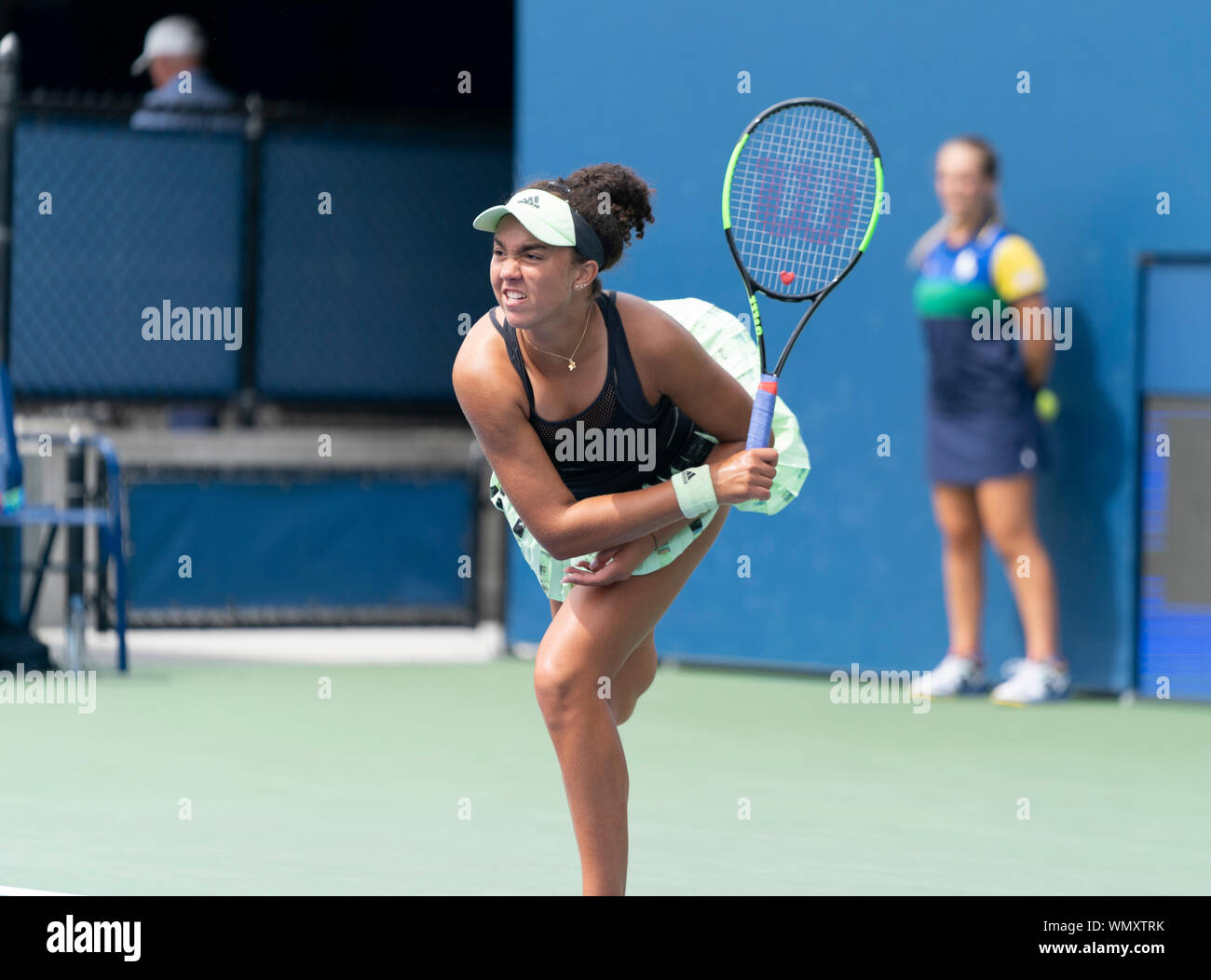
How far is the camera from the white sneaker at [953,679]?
838 centimetres

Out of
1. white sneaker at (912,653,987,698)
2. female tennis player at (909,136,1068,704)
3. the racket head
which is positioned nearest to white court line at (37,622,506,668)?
white sneaker at (912,653,987,698)

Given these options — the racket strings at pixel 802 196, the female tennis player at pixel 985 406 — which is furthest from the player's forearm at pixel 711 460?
the female tennis player at pixel 985 406

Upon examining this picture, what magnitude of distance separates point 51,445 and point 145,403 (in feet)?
1.95

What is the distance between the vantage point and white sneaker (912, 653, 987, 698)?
330 inches

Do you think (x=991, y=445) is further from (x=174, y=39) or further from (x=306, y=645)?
(x=174, y=39)

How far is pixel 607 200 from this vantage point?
4527mm

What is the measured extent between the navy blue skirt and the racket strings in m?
1.04

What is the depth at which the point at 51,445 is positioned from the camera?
31.2ft

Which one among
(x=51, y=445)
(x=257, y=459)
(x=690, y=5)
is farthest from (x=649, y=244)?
(x=51, y=445)

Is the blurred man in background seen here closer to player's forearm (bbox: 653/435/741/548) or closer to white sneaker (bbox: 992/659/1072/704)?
white sneaker (bbox: 992/659/1072/704)

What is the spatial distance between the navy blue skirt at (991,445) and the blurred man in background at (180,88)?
12.9 ft

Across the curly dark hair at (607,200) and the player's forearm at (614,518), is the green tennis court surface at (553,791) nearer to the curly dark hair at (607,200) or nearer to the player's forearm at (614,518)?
the player's forearm at (614,518)

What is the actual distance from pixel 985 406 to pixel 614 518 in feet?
13.5

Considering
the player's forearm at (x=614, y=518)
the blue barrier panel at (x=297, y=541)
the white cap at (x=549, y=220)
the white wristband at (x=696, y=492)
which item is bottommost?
the blue barrier panel at (x=297, y=541)
